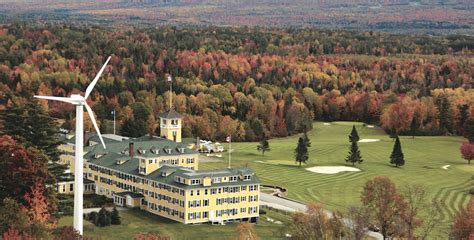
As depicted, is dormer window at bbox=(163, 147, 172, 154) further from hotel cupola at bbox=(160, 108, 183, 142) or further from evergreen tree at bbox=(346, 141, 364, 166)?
evergreen tree at bbox=(346, 141, 364, 166)

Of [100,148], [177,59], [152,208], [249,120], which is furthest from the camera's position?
[177,59]

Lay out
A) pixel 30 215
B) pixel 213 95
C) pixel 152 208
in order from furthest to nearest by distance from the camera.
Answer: pixel 213 95
pixel 152 208
pixel 30 215

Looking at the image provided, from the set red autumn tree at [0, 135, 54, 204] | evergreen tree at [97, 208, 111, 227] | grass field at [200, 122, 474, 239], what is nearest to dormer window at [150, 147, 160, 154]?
grass field at [200, 122, 474, 239]

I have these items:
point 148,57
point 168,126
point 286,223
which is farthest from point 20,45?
point 286,223

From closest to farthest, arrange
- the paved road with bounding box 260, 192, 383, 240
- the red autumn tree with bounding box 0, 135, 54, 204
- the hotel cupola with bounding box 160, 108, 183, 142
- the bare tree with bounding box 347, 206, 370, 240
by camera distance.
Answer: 1. the bare tree with bounding box 347, 206, 370, 240
2. the red autumn tree with bounding box 0, 135, 54, 204
3. the paved road with bounding box 260, 192, 383, 240
4. the hotel cupola with bounding box 160, 108, 183, 142

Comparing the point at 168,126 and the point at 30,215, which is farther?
the point at 168,126

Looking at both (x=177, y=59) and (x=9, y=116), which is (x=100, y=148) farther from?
(x=177, y=59)
